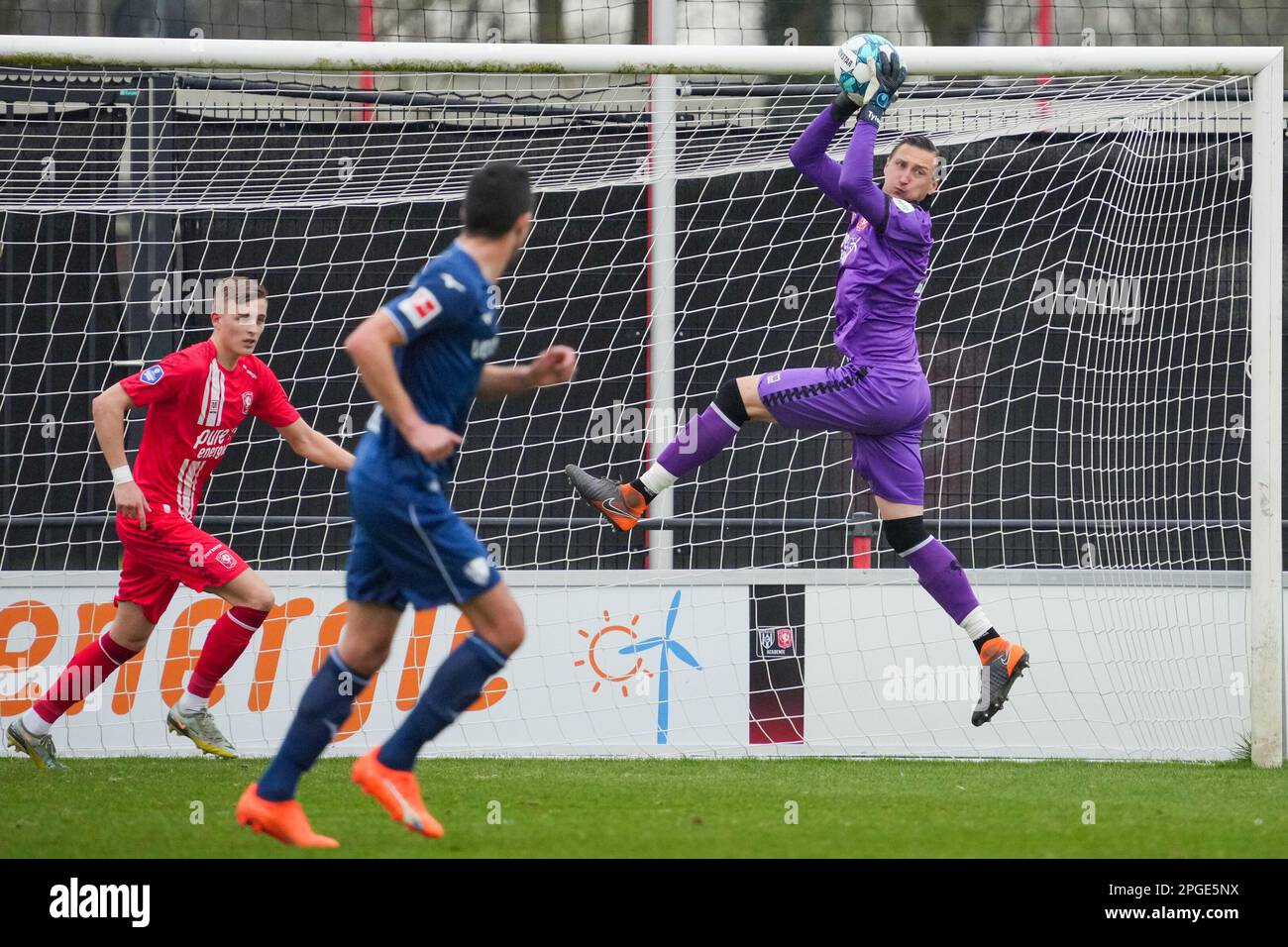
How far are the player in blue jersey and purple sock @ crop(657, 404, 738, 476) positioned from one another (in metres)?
1.82

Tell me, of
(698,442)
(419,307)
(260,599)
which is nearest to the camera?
(419,307)

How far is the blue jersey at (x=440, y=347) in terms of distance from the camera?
3.83m

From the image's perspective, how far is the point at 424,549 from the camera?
395 cm

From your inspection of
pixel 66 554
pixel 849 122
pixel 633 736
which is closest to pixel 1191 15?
pixel 849 122

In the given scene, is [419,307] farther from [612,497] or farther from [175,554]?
[175,554]

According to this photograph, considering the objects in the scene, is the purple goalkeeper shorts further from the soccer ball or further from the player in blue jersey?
the player in blue jersey

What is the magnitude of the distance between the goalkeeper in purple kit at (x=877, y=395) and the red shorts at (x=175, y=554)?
1.62 m

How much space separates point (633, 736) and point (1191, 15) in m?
6.38

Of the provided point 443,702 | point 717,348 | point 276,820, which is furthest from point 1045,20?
point 276,820

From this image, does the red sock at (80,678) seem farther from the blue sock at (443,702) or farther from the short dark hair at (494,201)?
the short dark hair at (494,201)

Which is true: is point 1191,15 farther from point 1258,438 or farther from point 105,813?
point 105,813

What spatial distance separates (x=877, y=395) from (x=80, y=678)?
3619 mm

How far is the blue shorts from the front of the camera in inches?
155

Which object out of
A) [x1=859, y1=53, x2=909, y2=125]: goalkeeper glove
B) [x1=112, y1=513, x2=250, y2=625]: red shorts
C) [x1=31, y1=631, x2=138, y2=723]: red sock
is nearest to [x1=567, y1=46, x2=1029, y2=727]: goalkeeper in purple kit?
[x1=859, y1=53, x2=909, y2=125]: goalkeeper glove
